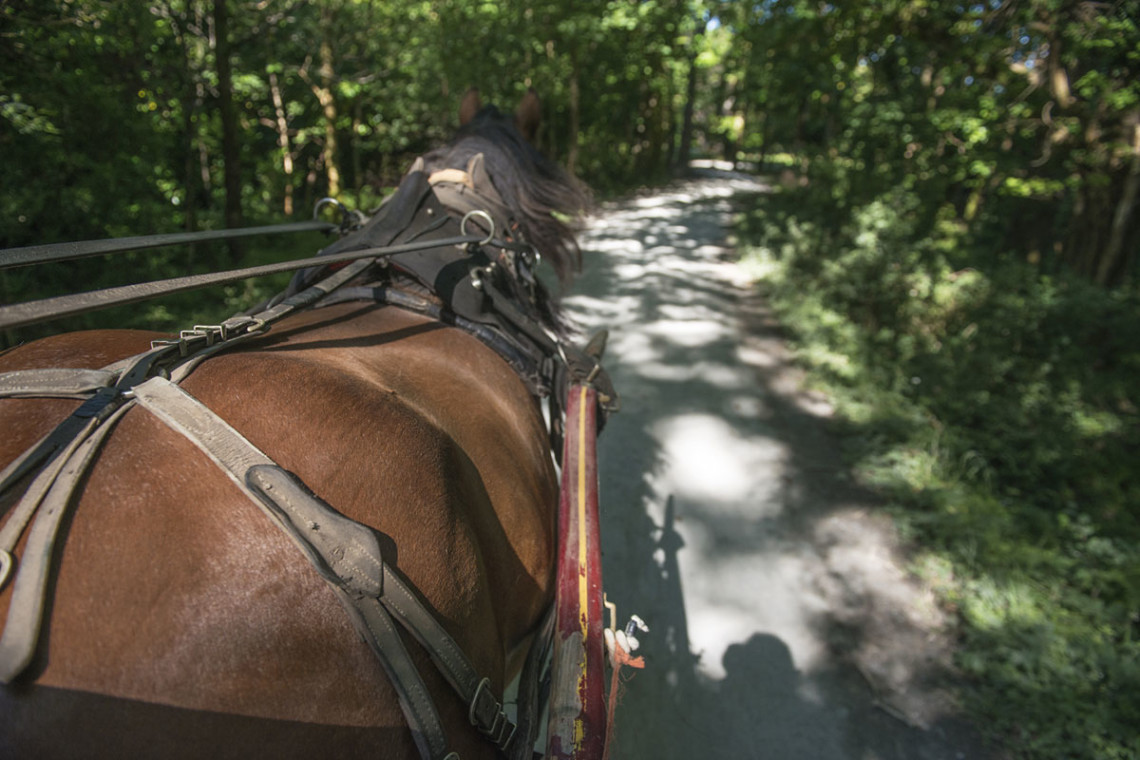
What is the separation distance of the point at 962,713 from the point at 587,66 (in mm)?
15859

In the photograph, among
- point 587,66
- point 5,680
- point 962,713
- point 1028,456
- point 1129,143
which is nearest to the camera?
point 5,680

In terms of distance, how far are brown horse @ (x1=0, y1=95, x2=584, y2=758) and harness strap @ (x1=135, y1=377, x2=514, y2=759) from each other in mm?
29

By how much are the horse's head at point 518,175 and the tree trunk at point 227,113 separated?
Result: 4165 millimetres

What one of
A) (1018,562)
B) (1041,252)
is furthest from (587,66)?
(1018,562)

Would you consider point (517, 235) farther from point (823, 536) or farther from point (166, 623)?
point (823, 536)

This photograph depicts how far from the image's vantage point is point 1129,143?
5.15m

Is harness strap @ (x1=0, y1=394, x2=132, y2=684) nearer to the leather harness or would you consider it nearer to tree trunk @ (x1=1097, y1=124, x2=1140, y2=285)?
the leather harness

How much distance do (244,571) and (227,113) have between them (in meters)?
6.51

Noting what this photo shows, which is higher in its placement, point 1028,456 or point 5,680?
point 5,680

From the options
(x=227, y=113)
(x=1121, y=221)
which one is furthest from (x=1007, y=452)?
(x=227, y=113)

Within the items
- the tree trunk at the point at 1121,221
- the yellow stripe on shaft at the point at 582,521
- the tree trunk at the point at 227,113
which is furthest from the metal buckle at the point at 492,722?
the tree trunk at the point at 1121,221

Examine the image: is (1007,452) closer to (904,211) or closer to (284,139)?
(904,211)

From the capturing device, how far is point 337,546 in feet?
2.49

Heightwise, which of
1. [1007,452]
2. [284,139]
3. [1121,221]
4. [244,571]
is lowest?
[1007,452]
